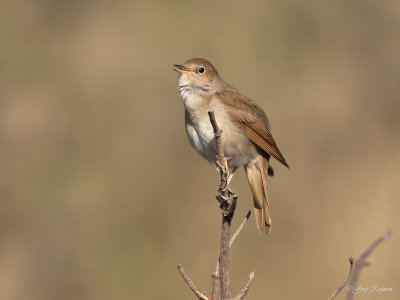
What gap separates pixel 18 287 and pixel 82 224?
788mm

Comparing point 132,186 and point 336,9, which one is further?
point 336,9

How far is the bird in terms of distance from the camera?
14.1 feet

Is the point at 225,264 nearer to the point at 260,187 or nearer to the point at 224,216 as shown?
the point at 224,216

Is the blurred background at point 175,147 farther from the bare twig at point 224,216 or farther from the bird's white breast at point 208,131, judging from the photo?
the bare twig at point 224,216

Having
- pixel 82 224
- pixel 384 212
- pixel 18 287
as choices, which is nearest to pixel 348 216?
pixel 384 212

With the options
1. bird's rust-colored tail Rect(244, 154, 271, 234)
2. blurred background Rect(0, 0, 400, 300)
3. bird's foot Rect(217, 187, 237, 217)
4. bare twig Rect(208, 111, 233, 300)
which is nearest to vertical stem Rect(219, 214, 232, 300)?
bare twig Rect(208, 111, 233, 300)

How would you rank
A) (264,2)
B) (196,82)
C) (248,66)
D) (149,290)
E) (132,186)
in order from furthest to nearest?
(264,2) → (248,66) → (132,186) → (149,290) → (196,82)

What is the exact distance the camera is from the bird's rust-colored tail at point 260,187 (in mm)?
4410

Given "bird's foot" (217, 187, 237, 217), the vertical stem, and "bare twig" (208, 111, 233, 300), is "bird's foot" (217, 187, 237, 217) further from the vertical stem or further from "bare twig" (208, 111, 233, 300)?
the vertical stem

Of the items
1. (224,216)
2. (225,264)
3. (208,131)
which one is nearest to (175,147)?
(208,131)

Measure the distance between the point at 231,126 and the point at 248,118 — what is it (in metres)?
0.17

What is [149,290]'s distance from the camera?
18.1ft

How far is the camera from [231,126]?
439 cm

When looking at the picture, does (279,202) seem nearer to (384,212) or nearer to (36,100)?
(384,212)
